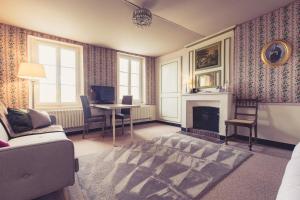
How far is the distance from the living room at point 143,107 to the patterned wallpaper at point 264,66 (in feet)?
0.06

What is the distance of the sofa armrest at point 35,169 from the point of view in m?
1.00

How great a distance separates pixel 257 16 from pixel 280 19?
396 millimetres

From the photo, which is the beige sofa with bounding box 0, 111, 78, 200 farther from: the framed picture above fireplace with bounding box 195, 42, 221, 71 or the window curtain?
the window curtain

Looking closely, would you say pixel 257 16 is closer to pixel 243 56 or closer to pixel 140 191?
pixel 243 56

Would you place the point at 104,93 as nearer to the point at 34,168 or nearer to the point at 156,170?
the point at 156,170

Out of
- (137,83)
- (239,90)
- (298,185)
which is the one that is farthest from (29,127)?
(239,90)

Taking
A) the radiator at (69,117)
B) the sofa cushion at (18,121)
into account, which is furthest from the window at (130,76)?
the sofa cushion at (18,121)

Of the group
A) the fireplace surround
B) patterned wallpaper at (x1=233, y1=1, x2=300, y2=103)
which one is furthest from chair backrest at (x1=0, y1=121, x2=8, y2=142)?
patterned wallpaper at (x1=233, y1=1, x2=300, y2=103)

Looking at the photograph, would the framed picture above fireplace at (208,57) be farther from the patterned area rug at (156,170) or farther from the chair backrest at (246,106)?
the patterned area rug at (156,170)

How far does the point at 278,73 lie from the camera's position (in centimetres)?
265

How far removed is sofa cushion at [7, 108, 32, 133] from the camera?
2.02m

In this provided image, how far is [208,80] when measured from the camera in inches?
148

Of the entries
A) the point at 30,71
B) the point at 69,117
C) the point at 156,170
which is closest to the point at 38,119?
the point at 30,71

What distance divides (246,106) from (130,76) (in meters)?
3.51
